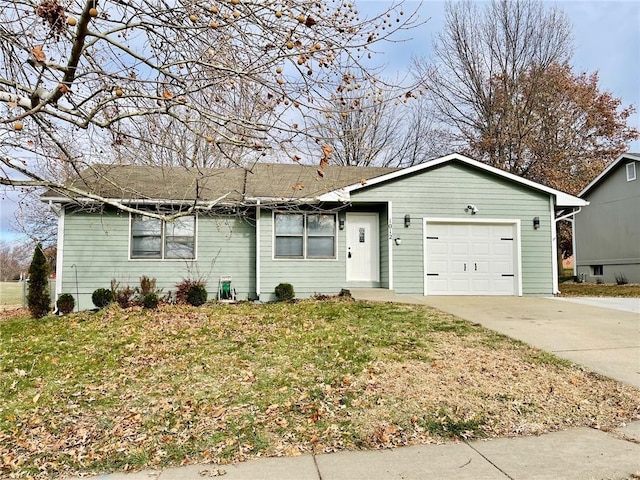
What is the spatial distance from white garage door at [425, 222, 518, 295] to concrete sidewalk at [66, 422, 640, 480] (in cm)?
829

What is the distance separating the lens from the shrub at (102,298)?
10.6 meters

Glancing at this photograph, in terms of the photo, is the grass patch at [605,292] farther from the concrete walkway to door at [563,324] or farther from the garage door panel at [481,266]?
the concrete walkway to door at [563,324]

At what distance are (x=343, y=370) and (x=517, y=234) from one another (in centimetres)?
871

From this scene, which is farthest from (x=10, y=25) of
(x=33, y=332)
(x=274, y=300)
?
(x=274, y=300)

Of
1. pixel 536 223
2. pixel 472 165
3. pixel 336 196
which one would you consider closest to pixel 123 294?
pixel 336 196

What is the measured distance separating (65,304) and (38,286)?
2.37ft

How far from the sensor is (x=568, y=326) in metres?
7.40

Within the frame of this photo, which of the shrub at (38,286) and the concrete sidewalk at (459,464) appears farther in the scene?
the shrub at (38,286)

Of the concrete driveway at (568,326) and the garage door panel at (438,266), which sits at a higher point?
the garage door panel at (438,266)

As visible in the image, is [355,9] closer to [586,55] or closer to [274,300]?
[274,300]

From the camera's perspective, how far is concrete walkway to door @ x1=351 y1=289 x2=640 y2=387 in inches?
216

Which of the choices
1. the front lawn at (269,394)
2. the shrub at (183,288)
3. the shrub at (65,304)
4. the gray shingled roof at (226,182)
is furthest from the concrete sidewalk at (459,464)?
the shrub at (65,304)

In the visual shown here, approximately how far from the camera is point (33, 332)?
7.73 m

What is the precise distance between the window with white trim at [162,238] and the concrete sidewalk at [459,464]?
346 inches
